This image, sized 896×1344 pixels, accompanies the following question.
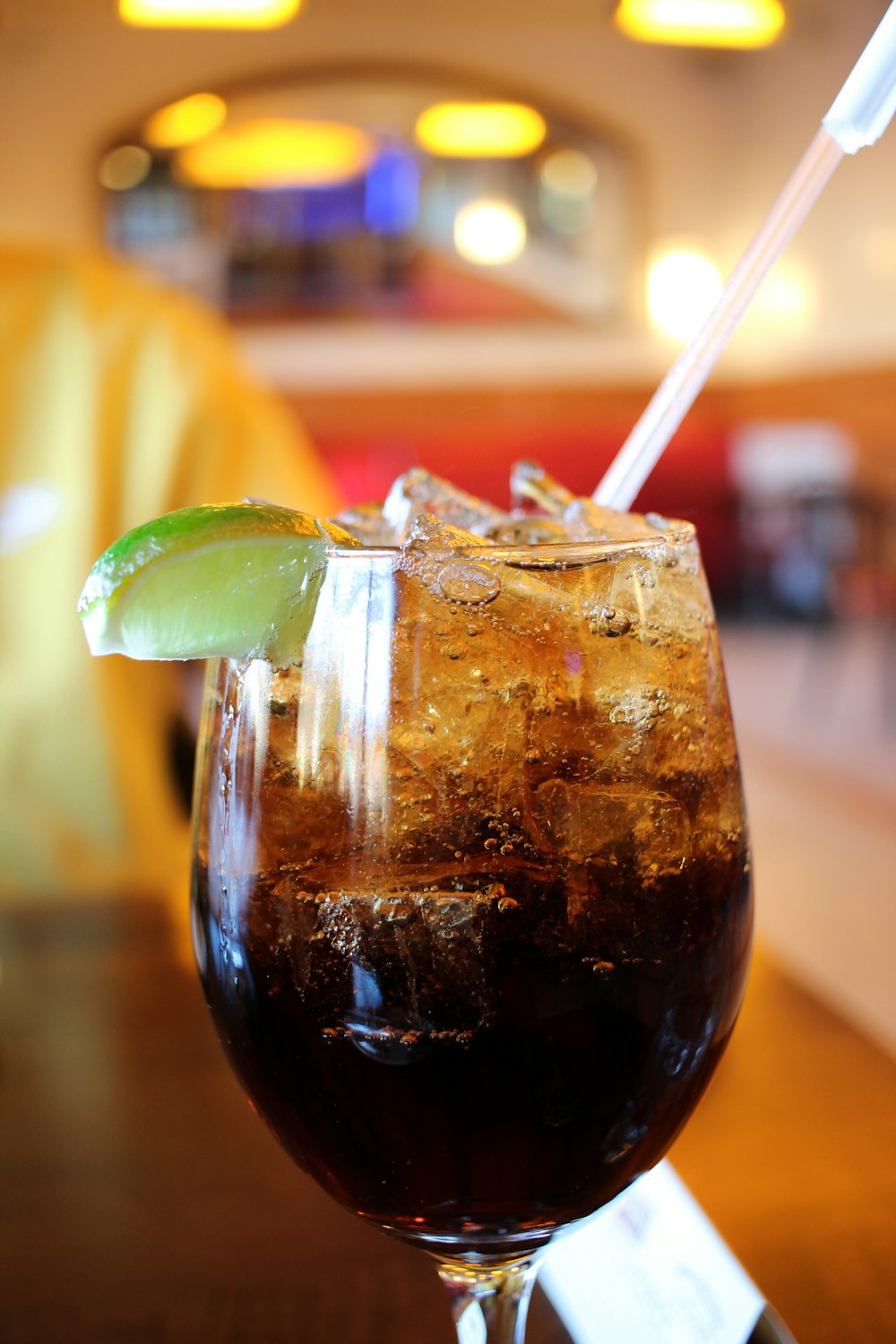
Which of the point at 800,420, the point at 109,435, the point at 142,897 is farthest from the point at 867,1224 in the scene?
the point at 800,420

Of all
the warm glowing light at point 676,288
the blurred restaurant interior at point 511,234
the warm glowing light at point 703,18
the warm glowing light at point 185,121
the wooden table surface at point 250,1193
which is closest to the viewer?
the wooden table surface at point 250,1193

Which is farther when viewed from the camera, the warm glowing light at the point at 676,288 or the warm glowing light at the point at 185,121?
the warm glowing light at the point at 676,288

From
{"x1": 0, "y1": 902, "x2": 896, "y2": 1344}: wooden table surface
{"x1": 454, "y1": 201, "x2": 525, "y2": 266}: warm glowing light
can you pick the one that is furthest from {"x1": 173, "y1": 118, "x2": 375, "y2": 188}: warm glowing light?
{"x1": 0, "y1": 902, "x2": 896, "y2": 1344}: wooden table surface

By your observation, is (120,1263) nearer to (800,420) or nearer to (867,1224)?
(867,1224)

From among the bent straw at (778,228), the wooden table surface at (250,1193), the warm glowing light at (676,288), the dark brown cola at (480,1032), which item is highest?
the warm glowing light at (676,288)

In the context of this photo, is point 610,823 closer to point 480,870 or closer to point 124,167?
point 480,870

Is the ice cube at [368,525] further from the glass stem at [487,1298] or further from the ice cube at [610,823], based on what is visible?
the glass stem at [487,1298]

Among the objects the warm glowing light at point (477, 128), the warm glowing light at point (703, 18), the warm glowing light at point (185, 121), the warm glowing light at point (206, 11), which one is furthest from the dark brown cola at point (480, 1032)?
the warm glowing light at point (477, 128)
